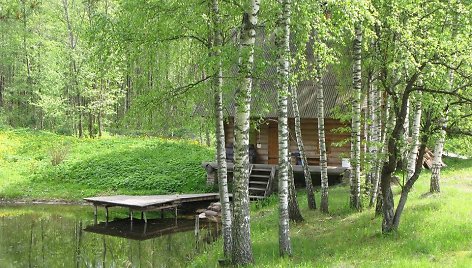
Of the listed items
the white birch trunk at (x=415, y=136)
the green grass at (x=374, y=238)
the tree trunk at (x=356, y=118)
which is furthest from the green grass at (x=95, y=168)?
the white birch trunk at (x=415, y=136)

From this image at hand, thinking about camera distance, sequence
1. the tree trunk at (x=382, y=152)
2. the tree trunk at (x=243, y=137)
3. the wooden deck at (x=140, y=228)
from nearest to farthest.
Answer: the tree trunk at (x=243, y=137) → the tree trunk at (x=382, y=152) → the wooden deck at (x=140, y=228)

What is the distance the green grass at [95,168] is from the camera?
23.2 meters

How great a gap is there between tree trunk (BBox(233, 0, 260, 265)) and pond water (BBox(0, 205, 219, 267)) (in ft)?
14.1

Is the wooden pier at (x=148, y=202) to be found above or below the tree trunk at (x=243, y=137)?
below

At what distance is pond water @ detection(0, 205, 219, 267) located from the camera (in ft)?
45.1

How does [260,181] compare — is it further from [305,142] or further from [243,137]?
[243,137]

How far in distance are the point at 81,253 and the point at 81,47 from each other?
80.3 feet

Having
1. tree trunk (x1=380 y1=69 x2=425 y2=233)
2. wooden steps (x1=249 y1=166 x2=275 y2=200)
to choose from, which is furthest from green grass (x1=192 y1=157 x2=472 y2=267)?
wooden steps (x1=249 y1=166 x2=275 y2=200)

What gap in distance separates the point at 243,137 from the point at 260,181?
11752 mm

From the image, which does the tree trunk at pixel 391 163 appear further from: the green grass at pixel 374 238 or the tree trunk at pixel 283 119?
the tree trunk at pixel 283 119

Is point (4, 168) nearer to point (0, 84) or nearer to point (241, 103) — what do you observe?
point (241, 103)

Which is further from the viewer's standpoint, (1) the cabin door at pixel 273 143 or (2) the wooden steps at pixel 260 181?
(1) the cabin door at pixel 273 143

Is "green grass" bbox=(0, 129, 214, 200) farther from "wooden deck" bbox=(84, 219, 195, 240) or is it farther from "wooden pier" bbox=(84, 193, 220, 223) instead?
"wooden deck" bbox=(84, 219, 195, 240)

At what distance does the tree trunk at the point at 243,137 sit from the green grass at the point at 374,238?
0.52m
